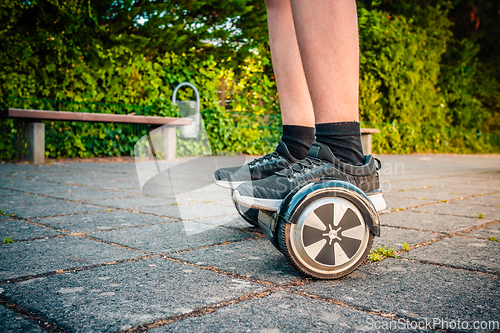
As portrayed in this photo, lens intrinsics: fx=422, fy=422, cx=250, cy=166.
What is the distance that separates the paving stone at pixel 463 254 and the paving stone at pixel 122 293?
2.63ft

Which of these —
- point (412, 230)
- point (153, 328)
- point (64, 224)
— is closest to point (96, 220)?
point (64, 224)

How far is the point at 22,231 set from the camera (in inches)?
81.2

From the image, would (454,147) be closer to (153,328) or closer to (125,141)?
(125,141)

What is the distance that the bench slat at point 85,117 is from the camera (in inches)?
220

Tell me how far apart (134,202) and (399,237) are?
1.88m

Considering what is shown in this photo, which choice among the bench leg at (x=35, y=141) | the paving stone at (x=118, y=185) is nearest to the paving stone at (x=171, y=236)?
the paving stone at (x=118, y=185)

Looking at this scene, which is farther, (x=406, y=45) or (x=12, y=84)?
(x=406, y=45)

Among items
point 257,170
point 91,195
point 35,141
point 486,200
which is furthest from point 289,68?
Result: point 35,141

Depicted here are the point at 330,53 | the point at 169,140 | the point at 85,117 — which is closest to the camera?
the point at 330,53

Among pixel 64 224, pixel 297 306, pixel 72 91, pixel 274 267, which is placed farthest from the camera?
pixel 72 91

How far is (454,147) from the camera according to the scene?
14.7 m

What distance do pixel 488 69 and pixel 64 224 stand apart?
1811cm

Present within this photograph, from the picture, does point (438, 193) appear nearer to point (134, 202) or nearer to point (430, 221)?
point (430, 221)

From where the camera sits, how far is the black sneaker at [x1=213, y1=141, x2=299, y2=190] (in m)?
2.05
